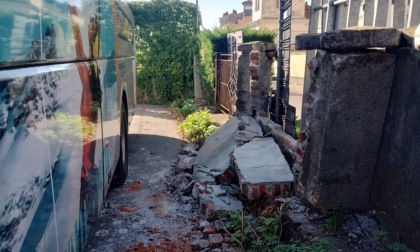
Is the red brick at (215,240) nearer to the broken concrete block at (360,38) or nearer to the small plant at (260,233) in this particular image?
the small plant at (260,233)

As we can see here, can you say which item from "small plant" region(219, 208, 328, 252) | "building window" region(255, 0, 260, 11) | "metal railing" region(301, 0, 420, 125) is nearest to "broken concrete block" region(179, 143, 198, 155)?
"metal railing" region(301, 0, 420, 125)

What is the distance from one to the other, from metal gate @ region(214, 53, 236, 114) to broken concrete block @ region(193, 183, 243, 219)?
4.60 m

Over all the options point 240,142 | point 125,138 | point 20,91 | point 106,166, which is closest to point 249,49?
point 240,142

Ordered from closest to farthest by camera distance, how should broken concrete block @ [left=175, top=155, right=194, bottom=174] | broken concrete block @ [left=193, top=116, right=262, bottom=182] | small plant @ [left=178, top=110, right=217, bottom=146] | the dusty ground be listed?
the dusty ground
broken concrete block @ [left=193, top=116, right=262, bottom=182]
broken concrete block @ [left=175, top=155, right=194, bottom=174]
small plant @ [left=178, top=110, right=217, bottom=146]

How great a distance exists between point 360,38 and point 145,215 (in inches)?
113

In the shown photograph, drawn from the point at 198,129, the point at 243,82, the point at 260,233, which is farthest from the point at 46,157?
the point at 198,129

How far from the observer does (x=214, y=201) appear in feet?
13.5

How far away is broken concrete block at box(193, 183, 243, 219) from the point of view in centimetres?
394

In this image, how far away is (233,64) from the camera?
8.75 metres

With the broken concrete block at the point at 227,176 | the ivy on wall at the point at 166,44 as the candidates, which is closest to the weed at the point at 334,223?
the broken concrete block at the point at 227,176

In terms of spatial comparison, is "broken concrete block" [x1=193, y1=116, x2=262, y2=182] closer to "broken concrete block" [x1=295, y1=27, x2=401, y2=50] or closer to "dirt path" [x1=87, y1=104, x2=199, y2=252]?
"dirt path" [x1=87, y1=104, x2=199, y2=252]

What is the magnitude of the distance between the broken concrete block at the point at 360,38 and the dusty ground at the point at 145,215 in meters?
2.22

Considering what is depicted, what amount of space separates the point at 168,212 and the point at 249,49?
12.6ft

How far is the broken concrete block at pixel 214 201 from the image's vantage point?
12.9 feet
